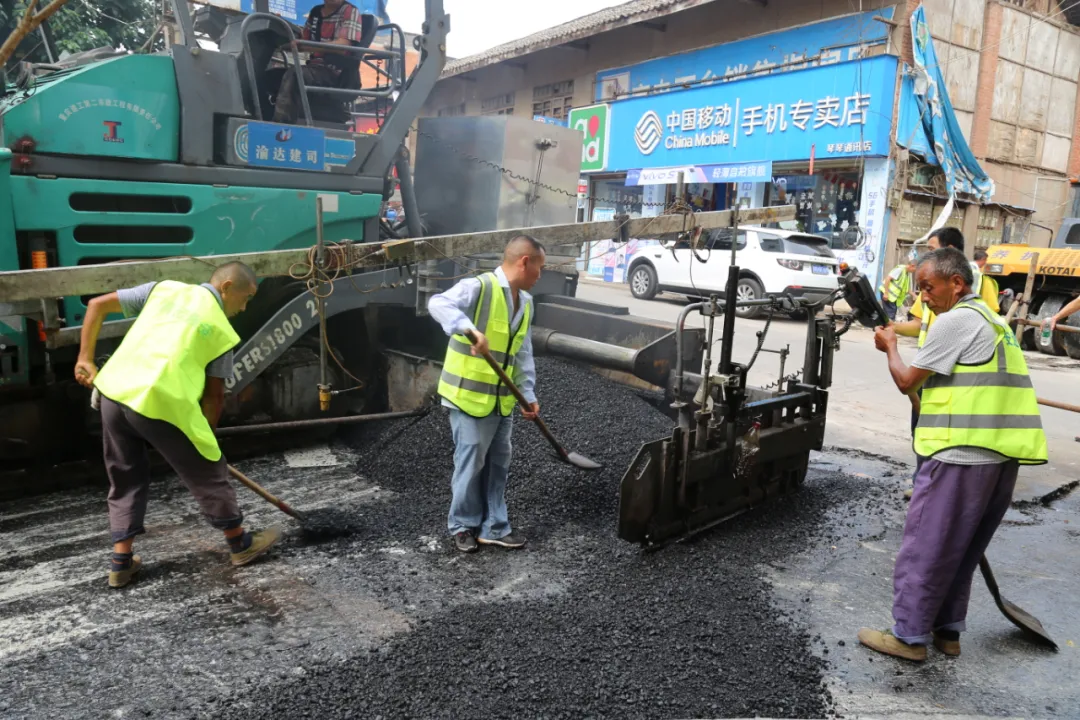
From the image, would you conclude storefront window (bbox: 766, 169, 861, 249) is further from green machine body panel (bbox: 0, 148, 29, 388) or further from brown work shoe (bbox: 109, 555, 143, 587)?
brown work shoe (bbox: 109, 555, 143, 587)

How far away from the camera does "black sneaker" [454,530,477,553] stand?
365 centimetres

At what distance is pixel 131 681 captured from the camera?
8.52 feet

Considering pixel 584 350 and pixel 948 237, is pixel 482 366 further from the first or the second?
pixel 948 237

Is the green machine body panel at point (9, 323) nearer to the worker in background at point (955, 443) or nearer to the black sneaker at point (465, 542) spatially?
the black sneaker at point (465, 542)

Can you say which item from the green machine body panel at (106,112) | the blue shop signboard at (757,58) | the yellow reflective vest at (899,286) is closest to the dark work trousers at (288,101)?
the green machine body panel at (106,112)

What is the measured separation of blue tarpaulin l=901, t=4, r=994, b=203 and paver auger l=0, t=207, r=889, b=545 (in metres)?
10.7

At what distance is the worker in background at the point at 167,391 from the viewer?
3.09 m

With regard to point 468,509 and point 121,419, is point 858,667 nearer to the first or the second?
point 468,509

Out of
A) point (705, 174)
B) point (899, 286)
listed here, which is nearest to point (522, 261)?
point (899, 286)

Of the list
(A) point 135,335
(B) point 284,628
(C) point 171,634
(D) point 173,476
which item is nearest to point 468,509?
(B) point 284,628

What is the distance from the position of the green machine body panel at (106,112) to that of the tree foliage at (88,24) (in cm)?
509

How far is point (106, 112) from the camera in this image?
12.9ft

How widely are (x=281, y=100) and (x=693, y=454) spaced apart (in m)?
3.12

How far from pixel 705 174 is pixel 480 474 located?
14604 millimetres
